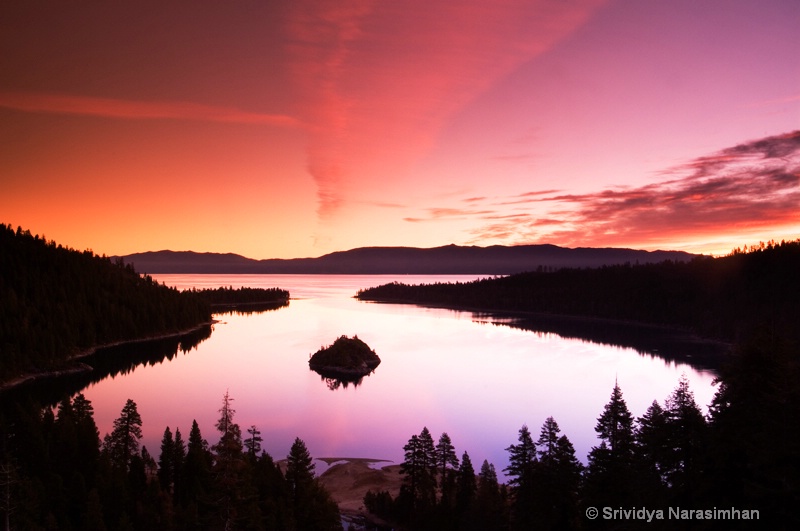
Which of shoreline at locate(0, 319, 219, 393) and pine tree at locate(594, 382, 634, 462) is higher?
pine tree at locate(594, 382, 634, 462)

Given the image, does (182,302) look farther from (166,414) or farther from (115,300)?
(166,414)

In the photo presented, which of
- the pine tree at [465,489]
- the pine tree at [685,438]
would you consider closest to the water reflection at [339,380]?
the pine tree at [465,489]

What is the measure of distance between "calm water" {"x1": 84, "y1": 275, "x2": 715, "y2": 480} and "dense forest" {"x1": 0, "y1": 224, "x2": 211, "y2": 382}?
2087cm

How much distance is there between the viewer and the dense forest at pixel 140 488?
2581cm

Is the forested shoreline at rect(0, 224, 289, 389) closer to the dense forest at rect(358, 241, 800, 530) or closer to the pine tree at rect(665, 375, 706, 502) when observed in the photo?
the dense forest at rect(358, 241, 800, 530)

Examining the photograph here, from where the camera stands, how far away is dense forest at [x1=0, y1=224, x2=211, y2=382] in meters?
110

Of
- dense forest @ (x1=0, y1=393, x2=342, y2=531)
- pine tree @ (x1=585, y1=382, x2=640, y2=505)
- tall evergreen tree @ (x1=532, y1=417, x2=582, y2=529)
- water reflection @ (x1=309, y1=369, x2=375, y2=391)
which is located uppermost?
pine tree @ (x1=585, y1=382, x2=640, y2=505)

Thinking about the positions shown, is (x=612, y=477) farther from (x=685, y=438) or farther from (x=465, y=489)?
(x=465, y=489)

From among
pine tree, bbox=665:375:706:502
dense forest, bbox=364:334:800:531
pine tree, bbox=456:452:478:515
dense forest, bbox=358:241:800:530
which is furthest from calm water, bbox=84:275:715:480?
pine tree, bbox=665:375:706:502

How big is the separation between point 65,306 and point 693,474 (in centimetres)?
15816

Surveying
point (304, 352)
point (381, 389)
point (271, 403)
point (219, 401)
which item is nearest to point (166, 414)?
point (219, 401)

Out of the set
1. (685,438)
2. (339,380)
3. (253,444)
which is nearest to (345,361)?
(339,380)

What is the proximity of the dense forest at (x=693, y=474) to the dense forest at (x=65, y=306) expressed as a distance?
341 feet

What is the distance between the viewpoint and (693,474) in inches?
724
